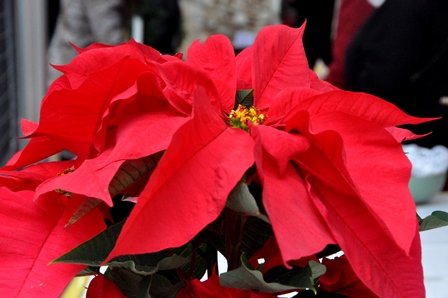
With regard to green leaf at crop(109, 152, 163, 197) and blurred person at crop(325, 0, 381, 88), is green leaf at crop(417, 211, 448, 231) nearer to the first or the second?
green leaf at crop(109, 152, 163, 197)

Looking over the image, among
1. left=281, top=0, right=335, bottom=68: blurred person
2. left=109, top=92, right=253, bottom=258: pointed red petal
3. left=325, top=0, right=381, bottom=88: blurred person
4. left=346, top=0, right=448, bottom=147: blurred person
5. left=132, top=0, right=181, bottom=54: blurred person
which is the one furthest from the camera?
A: left=132, top=0, right=181, bottom=54: blurred person

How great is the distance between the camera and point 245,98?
47 centimetres

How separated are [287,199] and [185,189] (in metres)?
0.05

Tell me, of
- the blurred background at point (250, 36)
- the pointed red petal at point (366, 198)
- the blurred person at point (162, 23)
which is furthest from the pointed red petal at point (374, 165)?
the blurred person at point (162, 23)

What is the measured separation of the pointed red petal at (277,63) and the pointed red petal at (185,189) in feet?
0.29

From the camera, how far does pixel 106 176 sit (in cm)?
38

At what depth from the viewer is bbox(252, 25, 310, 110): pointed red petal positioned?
465 millimetres

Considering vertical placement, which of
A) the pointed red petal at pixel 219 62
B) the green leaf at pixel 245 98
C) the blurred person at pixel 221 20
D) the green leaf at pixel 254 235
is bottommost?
the blurred person at pixel 221 20

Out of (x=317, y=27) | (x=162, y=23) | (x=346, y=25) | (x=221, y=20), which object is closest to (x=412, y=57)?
(x=346, y=25)

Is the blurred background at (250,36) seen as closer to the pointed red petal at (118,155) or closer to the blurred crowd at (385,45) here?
the blurred crowd at (385,45)

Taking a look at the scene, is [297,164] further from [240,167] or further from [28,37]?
[28,37]

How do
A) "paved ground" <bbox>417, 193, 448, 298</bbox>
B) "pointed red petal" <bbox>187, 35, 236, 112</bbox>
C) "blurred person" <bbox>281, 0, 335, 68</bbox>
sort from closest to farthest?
"pointed red petal" <bbox>187, 35, 236, 112</bbox> → "paved ground" <bbox>417, 193, 448, 298</bbox> → "blurred person" <bbox>281, 0, 335, 68</bbox>

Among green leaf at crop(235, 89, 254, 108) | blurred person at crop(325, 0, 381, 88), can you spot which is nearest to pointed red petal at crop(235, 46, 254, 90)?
green leaf at crop(235, 89, 254, 108)

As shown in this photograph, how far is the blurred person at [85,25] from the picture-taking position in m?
3.12
